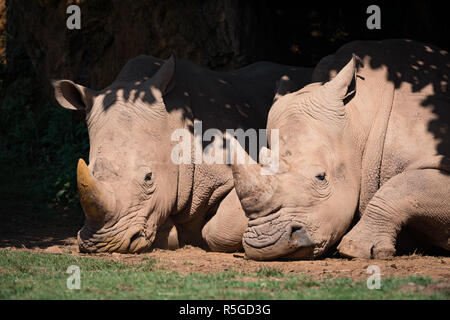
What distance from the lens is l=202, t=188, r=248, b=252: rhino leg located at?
8.02m

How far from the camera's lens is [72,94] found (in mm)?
8477

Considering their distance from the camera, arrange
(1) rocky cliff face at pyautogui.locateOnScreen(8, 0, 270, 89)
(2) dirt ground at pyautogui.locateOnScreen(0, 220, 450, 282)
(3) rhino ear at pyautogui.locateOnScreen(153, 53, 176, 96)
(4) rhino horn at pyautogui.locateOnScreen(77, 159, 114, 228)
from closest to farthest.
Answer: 1. (2) dirt ground at pyautogui.locateOnScreen(0, 220, 450, 282)
2. (4) rhino horn at pyautogui.locateOnScreen(77, 159, 114, 228)
3. (3) rhino ear at pyautogui.locateOnScreen(153, 53, 176, 96)
4. (1) rocky cliff face at pyautogui.locateOnScreen(8, 0, 270, 89)

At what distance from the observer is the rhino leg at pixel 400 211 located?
7223 mm

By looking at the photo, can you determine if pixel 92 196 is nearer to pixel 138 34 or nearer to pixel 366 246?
pixel 366 246

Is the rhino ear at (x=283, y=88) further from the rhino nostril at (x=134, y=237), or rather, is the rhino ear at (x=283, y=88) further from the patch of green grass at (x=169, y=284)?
the patch of green grass at (x=169, y=284)

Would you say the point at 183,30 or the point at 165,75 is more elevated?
the point at 183,30

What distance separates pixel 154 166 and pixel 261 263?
60.2 inches

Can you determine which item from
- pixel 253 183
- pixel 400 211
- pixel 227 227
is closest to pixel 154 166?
pixel 227 227

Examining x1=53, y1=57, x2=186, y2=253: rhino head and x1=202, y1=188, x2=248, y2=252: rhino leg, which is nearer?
x1=53, y1=57, x2=186, y2=253: rhino head

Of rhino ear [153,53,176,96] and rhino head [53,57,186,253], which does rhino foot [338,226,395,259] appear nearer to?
rhino head [53,57,186,253]

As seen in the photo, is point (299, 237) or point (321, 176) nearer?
point (299, 237)

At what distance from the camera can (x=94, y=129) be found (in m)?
8.07

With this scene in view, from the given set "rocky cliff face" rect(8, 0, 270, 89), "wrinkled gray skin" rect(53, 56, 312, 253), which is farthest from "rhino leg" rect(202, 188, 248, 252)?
"rocky cliff face" rect(8, 0, 270, 89)
